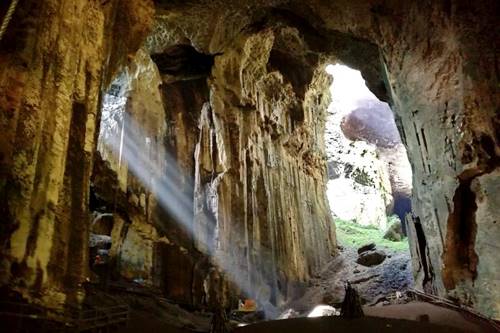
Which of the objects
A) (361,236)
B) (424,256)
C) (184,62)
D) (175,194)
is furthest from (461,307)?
(361,236)

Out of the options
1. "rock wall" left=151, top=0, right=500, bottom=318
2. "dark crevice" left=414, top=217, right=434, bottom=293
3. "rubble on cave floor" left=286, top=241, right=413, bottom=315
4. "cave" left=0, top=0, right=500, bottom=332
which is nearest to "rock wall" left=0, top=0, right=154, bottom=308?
"cave" left=0, top=0, right=500, bottom=332

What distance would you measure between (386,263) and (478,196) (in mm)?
13580

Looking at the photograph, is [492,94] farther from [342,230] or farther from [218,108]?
[342,230]

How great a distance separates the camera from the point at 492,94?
34.1 ft

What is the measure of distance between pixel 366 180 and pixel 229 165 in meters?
20.8

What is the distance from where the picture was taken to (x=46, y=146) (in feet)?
21.2

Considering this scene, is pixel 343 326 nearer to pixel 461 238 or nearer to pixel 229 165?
pixel 461 238

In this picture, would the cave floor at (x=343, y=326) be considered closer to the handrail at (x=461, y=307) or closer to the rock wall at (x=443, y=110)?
the handrail at (x=461, y=307)

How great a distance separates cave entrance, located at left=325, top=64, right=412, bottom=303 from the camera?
88.8 feet

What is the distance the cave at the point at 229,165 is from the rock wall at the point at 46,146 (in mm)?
26

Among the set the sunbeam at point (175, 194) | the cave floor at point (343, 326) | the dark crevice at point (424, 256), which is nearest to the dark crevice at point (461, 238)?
the dark crevice at point (424, 256)

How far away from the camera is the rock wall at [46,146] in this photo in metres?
5.76

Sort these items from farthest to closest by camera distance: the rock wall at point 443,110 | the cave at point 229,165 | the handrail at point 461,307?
the rock wall at point 443,110 → the handrail at point 461,307 → the cave at point 229,165

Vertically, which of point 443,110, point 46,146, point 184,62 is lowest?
point 46,146
